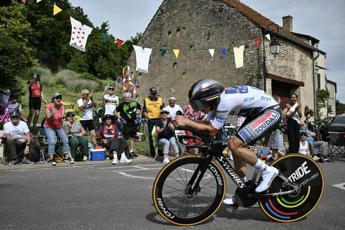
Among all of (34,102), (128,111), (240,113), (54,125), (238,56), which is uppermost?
(238,56)

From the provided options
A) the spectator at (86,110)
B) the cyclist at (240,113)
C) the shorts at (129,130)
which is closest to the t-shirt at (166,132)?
the shorts at (129,130)

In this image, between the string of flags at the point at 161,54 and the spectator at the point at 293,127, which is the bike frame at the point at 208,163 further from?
the string of flags at the point at 161,54

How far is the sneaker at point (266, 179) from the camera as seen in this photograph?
4.19 meters

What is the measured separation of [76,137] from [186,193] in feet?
23.5

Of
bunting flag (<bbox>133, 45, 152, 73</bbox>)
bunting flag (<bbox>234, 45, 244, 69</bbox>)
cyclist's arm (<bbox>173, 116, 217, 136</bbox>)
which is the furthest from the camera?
bunting flag (<bbox>234, 45, 244, 69</bbox>)

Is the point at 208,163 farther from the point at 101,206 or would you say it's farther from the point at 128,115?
the point at 128,115

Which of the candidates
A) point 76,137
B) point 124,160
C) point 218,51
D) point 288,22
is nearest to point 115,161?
point 124,160

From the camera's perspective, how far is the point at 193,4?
25766 mm

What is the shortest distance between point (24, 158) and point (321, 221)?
8.20m

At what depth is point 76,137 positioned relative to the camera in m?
10.7

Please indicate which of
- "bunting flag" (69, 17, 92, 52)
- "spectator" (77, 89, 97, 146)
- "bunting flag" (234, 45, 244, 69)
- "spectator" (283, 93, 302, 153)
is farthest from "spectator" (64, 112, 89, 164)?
"bunting flag" (234, 45, 244, 69)

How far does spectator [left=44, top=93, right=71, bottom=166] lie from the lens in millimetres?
10062

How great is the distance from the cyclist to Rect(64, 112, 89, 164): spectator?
7160 mm

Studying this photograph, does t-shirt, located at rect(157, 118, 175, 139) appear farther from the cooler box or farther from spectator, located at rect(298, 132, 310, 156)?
spectator, located at rect(298, 132, 310, 156)
